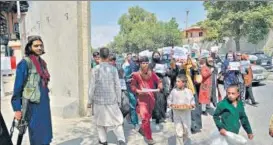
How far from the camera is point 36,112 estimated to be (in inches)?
163

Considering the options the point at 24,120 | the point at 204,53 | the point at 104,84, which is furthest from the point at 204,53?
the point at 24,120

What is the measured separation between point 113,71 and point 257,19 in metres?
2.09

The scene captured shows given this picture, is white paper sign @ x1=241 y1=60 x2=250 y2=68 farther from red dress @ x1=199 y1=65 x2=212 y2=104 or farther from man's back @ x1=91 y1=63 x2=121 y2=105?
man's back @ x1=91 y1=63 x2=121 y2=105

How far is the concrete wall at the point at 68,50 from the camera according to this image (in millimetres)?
7191

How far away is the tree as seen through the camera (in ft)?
14.8

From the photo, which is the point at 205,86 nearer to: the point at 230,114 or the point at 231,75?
the point at 231,75

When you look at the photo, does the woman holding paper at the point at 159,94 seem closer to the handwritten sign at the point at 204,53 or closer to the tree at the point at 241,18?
the handwritten sign at the point at 204,53

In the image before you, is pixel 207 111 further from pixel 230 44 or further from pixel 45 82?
pixel 45 82

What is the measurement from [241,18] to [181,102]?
1396mm

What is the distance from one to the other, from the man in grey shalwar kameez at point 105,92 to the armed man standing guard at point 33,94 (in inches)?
33.6

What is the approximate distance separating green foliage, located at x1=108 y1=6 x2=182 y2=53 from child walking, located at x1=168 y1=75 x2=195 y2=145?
117cm

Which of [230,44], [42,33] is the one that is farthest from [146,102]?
[42,33]

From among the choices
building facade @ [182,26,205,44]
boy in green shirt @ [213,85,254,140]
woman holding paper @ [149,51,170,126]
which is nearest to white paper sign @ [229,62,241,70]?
building facade @ [182,26,205,44]

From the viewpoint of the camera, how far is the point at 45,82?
4230 mm
